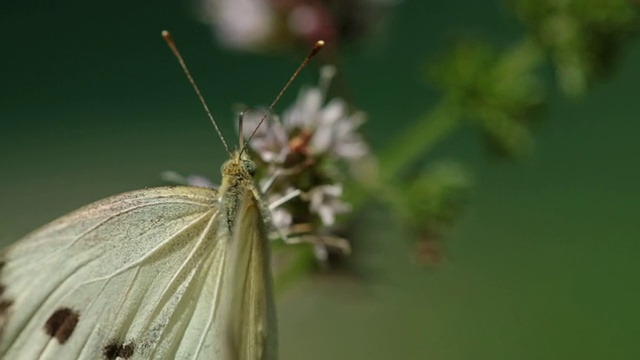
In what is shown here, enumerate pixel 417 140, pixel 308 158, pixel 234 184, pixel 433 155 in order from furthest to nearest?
pixel 433 155, pixel 417 140, pixel 308 158, pixel 234 184

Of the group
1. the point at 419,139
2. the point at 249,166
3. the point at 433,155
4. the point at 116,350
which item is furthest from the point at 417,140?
the point at 433,155

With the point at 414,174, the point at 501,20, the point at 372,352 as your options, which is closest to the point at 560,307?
the point at 372,352

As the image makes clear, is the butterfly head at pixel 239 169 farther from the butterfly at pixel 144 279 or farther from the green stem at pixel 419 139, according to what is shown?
the green stem at pixel 419 139

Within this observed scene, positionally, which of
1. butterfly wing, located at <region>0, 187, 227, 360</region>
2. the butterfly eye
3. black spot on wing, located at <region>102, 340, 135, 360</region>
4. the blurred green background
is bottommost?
black spot on wing, located at <region>102, 340, 135, 360</region>


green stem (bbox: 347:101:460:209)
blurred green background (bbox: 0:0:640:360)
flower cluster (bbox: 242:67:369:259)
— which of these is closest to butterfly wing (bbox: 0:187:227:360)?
flower cluster (bbox: 242:67:369:259)

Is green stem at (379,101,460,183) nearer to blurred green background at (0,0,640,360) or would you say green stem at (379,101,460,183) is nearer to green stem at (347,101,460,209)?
green stem at (347,101,460,209)

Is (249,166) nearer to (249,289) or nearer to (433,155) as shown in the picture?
(249,289)

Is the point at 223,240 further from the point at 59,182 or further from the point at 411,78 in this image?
the point at 59,182
